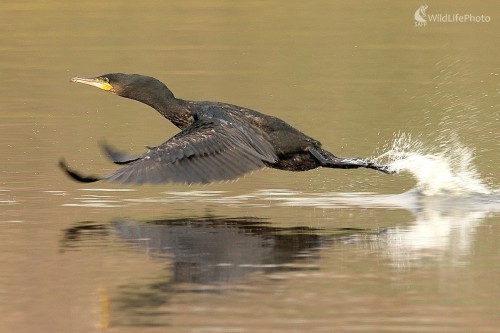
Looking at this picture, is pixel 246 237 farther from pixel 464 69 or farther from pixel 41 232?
pixel 464 69

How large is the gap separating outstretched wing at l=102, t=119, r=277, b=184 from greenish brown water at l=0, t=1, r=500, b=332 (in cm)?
49

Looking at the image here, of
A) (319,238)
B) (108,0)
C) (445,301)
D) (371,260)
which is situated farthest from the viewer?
(108,0)

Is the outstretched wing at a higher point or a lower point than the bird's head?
lower

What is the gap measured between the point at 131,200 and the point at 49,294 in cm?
414

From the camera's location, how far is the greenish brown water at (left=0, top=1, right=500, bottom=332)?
1044 centimetres

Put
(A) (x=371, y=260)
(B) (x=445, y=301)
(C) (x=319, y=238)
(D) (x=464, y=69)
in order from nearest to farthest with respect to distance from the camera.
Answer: (B) (x=445, y=301) → (A) (x=371, y=260) → (C) (x=319, y=238) → (D) (x=464, y=69)

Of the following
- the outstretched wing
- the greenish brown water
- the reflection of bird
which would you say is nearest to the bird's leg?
the reflection of bird

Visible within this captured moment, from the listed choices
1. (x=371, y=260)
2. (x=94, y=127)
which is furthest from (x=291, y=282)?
(x=94, y=127)

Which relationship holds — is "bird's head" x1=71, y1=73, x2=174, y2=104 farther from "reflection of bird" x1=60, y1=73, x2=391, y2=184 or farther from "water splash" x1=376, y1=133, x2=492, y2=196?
"water splash" x1=376, y1=133, x2=492, y2=196

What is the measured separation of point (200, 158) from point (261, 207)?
4.63ft

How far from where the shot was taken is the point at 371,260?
11961 mm

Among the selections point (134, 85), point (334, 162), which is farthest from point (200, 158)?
point (134, 85)

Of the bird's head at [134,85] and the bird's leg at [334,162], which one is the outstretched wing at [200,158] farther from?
the bird's head at [134,85]

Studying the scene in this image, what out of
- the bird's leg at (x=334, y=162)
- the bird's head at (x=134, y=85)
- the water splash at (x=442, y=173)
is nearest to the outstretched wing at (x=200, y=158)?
the bird's leg at (x=334, y=162)
